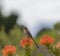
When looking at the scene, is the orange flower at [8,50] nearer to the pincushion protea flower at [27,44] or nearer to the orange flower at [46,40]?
the pincushion protea flower at [27,44]

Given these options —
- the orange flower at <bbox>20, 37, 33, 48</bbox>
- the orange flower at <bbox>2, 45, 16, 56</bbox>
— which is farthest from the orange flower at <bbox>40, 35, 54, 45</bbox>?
the orange flower at <bbox>2, 45, 16, 56</bbox>

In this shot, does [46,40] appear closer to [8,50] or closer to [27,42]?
[27,42]

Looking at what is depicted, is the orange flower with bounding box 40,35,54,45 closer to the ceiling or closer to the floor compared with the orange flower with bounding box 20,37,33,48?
closer to the floor

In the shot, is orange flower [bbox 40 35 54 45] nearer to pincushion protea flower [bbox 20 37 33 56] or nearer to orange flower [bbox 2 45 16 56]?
pincushion protea flower [bbox 20 37 33 56]

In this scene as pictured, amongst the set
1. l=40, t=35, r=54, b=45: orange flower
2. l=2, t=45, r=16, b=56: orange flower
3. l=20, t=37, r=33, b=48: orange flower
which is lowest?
l=40, t=35, r=54, b=45: orange flower

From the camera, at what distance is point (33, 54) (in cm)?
331

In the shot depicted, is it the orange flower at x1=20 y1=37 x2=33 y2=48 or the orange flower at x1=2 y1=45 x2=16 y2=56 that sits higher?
the orange flower at x1=2 y1=45 x2=16 y2=56

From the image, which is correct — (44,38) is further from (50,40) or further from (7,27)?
(7,27)

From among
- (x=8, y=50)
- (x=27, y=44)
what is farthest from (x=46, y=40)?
(x=8, y=50)

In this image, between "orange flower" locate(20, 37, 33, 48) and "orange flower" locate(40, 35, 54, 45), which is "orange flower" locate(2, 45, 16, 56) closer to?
"orange flower" locate(20, 37, 33, 48)

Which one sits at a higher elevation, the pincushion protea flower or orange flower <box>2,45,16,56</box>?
orange flower <box>2,45,16,56</box>

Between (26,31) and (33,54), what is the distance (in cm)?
25

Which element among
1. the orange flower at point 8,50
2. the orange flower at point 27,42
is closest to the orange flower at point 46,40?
the orange flower at point 27,42

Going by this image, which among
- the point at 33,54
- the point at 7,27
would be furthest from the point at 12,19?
the point at 33,54
